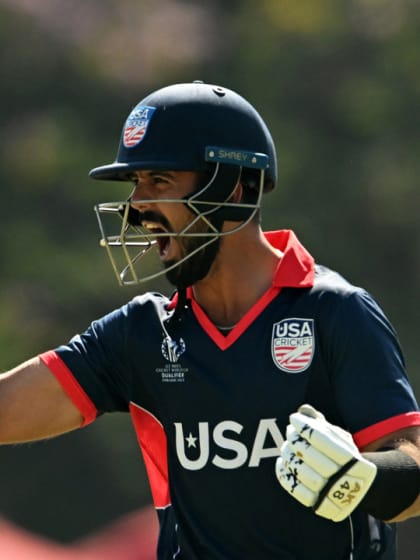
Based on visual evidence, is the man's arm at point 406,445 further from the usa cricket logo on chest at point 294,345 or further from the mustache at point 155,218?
the mustache at point 155,218

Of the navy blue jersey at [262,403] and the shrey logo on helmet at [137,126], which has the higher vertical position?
the shrey logo on helmet at [137,126]

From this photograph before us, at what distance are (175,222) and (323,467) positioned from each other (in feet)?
2.95

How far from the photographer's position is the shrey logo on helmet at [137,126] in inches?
130

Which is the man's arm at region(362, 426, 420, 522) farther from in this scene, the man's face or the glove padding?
the man's face

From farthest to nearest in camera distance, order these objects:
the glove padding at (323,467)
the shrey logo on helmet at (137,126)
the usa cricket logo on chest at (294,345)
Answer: the shrey logo on helmet at (137,126)
the usa cricket logo on chest at (294,345)
the glove padding at (323,467)

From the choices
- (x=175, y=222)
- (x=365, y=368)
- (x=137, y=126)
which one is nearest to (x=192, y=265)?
(x=175, y=222)

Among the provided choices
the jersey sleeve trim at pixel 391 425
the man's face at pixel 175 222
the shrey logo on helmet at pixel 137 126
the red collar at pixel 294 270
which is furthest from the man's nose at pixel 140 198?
the jersey sleeve trim at pixel 391 425

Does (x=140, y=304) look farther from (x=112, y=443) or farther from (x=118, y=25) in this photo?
(x=118, y=25)

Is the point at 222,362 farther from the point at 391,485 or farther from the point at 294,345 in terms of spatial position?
the point at 391,485

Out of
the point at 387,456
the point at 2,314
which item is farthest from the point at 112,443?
the point at 387,456

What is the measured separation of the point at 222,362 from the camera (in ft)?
10.4

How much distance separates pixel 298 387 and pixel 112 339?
55 cm

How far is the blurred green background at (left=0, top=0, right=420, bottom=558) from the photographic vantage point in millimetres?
10195

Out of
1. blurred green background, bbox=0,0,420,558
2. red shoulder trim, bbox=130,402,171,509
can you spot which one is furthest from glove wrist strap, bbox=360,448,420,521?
blurred green background, bbox=0,0,420,558
